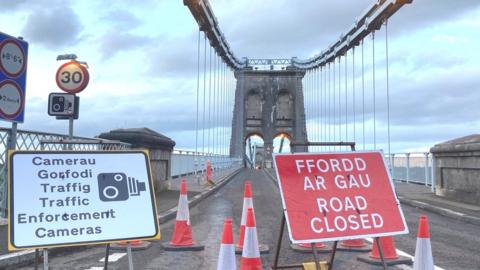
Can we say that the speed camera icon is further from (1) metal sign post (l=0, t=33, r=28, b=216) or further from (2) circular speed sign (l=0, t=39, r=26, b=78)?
(2) circular speed sign (l=0, t=39, r=26, b=78)

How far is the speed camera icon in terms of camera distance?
422cm

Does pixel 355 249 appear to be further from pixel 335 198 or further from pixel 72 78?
pixel 72 78

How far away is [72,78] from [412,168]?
15349 millimetres

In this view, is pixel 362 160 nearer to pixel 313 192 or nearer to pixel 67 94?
pixel 313 192

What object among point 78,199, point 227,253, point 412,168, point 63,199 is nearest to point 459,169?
point 412,168

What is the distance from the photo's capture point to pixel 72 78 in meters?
8.40

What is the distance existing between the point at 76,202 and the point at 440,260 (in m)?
4.52

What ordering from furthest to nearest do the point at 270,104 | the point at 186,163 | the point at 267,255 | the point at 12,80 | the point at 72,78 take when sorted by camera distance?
the point at 270,104 → the point at 186,163 → the point at 72,78 → the point at 12,80 → the point at 267,255

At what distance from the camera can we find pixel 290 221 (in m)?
4.26

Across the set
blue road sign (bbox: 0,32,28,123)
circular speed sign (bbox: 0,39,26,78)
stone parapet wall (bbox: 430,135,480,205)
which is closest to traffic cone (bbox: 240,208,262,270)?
blue road sign (bbox: 0,32,28,123)

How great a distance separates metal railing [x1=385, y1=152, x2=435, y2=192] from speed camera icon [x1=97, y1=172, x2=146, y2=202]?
14455 millimetres

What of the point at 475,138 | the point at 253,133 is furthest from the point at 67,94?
the point at 253,133

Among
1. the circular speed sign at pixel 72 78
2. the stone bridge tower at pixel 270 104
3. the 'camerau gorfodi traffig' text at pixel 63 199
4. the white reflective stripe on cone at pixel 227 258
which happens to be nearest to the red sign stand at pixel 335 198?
the white reflective stripe on cone at pixel 227 258

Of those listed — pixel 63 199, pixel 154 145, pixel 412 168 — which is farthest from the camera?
pixel 412 168
